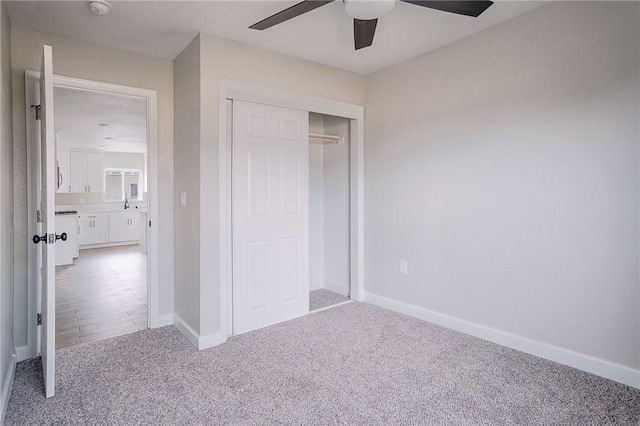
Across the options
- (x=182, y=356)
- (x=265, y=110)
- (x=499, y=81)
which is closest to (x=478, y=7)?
(x=499, y=81)

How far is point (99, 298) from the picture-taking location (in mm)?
4168

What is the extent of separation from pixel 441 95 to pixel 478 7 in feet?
3.78

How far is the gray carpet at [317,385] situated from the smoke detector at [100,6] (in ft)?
7.90

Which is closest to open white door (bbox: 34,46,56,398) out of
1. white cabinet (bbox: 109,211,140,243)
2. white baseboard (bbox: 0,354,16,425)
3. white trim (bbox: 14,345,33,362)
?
white baseboard (bbox: 0,354,16,425)

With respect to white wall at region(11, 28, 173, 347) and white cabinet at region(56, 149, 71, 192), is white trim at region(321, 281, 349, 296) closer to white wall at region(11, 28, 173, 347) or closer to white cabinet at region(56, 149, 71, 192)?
white wall at region(11, 28, 173, 347)

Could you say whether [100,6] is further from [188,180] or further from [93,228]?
[93,228]

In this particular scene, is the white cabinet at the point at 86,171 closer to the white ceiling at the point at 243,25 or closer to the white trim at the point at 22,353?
the white ceiling at the point at 243,25

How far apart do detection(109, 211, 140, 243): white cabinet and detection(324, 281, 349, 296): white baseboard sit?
247 inches

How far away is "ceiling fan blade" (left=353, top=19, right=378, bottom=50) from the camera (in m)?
2.15

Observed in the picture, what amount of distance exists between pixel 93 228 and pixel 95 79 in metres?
6.28

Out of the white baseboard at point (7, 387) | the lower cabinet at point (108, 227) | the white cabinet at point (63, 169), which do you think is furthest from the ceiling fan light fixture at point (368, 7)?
the white cabinet at point (63, 169)

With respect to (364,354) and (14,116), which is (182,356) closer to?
(364,354)

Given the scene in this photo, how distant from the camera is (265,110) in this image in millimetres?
3172

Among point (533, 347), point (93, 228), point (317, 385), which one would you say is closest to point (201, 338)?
point (317, 385)
